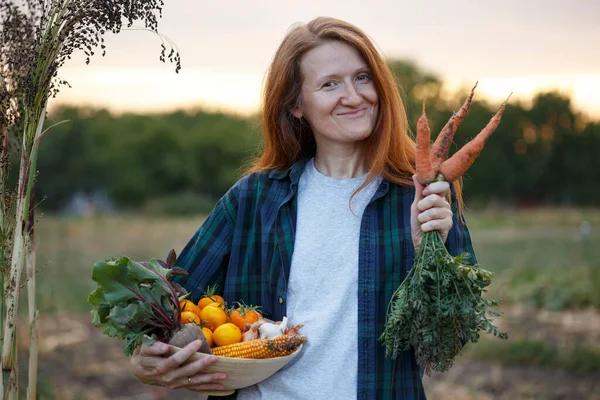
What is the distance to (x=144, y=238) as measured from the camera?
1833cm

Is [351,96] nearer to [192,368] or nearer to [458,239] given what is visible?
[458,239]

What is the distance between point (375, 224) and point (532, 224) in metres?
19.3

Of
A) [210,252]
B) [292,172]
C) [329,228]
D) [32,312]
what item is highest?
[292,172]

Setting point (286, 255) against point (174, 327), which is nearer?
point (174, 327)

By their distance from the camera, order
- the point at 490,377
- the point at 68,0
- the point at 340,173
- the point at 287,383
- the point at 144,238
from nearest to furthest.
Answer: the point at 68,0
the point at 287,383
the point at 340,173
the point at 490,377
the point at 144,238

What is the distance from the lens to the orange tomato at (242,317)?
2573mm

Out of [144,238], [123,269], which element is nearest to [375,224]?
[123,269]

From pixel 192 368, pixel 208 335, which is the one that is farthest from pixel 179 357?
pixel 208 335

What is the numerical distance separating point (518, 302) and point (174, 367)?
848cm

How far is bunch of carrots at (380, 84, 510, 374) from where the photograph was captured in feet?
7.72

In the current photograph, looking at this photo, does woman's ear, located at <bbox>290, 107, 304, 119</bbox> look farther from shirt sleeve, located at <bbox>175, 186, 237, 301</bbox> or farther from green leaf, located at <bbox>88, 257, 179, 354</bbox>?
green leaf, located at <bbox>88, 257, 179, 354</bbox>

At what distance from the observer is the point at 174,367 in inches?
92.0

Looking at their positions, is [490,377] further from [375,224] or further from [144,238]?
[144,238]

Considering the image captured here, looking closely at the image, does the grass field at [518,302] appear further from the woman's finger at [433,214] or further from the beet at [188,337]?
the woman's finger at [433,214]
